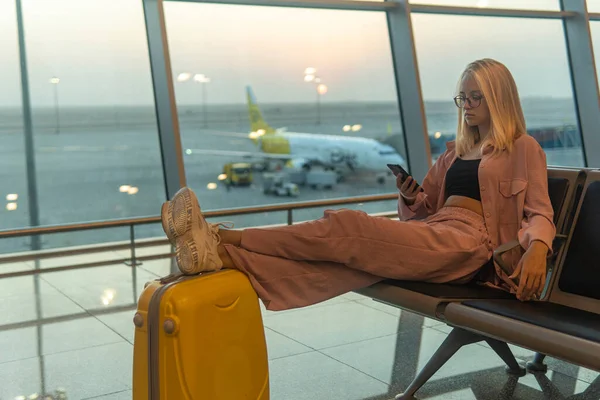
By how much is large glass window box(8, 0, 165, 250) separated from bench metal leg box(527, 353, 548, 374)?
163 inches

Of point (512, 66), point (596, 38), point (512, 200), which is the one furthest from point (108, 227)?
point (596, 38)

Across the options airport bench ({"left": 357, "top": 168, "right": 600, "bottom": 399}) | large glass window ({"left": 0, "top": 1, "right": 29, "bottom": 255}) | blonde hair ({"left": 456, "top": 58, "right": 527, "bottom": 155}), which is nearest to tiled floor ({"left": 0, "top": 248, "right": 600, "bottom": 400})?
airport bench ({"left": 357, "top": 168, "right": 600, "bottom": 399})

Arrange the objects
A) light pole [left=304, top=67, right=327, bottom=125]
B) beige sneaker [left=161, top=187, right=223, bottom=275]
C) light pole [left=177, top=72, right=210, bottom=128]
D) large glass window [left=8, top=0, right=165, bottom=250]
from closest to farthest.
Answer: beige sneaker [left=161, top=187, right=223, bottom=275]
large glass window [left=8, top=0, right=165, bottom=250]
light pole [left=177, top=72, right=210, bottom=128]
light pole [left=304, top=67, right=327, bottom=125]

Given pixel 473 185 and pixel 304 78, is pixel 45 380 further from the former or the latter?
pixel 304 78

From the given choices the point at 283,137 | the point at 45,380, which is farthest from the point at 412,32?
the point at 45,380

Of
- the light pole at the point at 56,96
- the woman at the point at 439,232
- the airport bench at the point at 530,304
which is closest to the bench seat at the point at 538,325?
the airport bench at the point at 530,304

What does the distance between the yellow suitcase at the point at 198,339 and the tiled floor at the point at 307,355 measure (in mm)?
462

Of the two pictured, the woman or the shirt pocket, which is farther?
the shirt pocket

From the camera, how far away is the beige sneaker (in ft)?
6.79

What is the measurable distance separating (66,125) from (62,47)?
26.1 inches

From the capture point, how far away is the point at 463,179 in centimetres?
269

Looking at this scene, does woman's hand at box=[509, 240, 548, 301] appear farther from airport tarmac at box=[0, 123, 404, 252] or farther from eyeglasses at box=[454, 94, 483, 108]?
airport tarmac at box=[0, 123, 404, 252]

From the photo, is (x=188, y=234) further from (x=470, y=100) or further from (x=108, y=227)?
(x=108, y=227)

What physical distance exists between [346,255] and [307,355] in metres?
0.89
